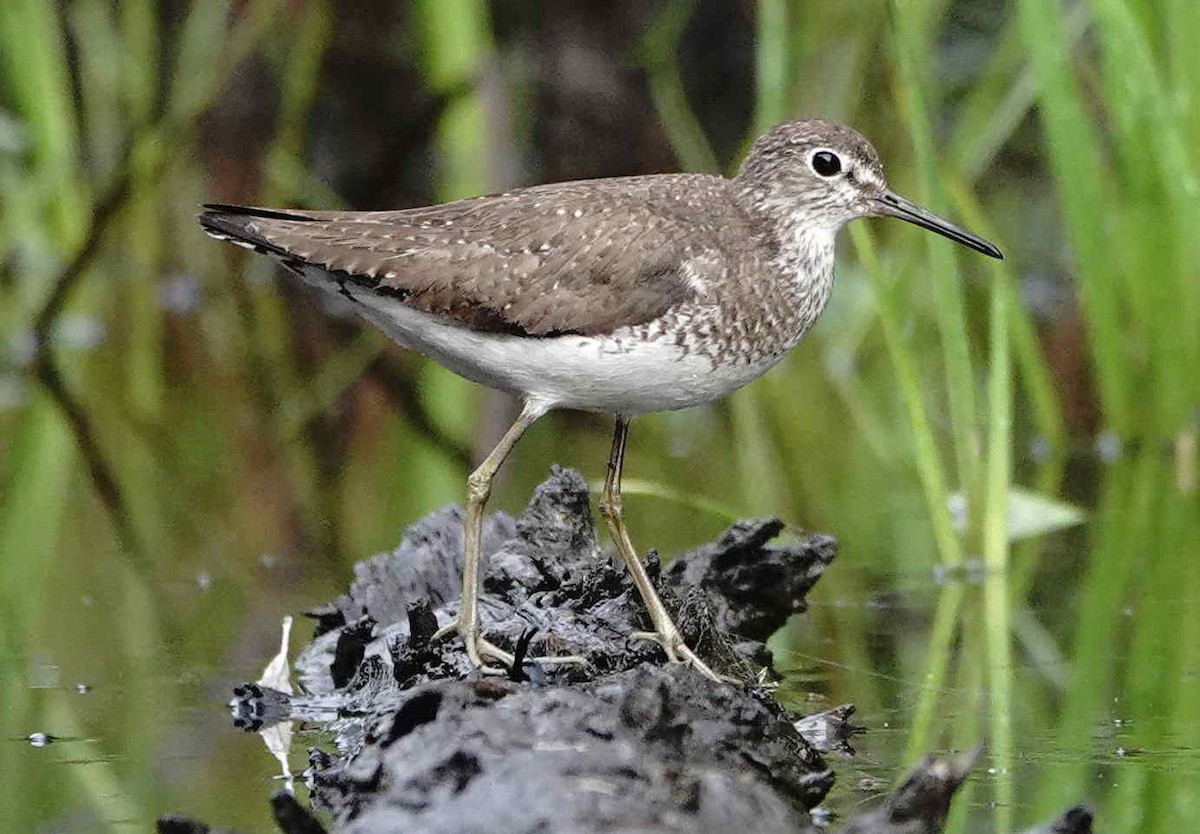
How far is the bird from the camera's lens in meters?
5.47

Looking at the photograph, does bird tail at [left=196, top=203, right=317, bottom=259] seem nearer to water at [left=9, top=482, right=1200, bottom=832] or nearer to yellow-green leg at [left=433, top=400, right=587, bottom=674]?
yellow-green leg at [left=433, top=400, right=587, bottom=674]

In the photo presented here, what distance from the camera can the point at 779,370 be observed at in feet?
39.8

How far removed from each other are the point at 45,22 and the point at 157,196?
163 centimetres

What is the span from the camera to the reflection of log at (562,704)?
3.78 metres

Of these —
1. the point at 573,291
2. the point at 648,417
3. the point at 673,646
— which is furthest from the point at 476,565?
the point at 648,417

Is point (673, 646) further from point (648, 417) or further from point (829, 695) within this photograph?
point (648, 417)

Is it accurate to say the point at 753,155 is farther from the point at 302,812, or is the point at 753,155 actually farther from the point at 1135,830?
the point at 302,812

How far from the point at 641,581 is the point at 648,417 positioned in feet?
19.1

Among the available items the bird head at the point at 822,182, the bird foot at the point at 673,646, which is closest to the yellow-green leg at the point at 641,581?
the bird foot at the point at 673,646

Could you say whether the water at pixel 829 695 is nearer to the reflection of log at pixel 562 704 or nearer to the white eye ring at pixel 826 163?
the reflection of log at pixel 562 704

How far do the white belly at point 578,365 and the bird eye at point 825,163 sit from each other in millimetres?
784

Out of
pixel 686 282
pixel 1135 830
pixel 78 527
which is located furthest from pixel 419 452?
pixel 1135 830

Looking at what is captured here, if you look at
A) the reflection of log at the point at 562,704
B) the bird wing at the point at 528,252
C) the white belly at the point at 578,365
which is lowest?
the reflection of log at the point at 562,704

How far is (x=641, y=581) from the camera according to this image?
5.48m
